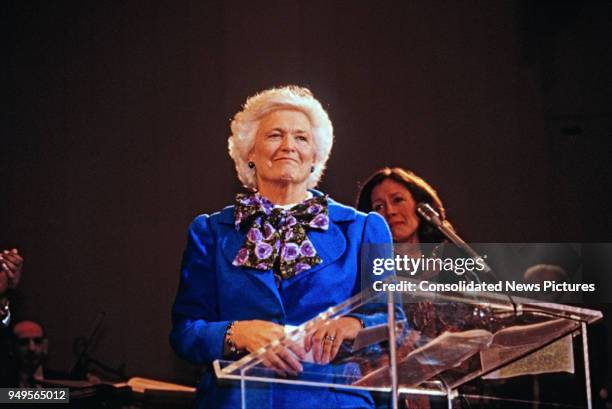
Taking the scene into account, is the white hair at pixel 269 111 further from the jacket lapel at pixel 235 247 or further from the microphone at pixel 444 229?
the microphone at pixel 444 229

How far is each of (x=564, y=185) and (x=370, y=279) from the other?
135cm

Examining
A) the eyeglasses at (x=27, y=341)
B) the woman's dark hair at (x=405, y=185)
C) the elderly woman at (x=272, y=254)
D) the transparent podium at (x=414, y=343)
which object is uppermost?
the woman's dark hair at (x=405, y=185)

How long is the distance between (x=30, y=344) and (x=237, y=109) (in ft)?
4.52

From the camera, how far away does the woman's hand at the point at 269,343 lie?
177cm

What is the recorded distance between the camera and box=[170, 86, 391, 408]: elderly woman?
2303mm

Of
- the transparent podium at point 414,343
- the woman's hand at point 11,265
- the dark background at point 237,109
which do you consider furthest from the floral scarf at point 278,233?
the woman's hand at point 11,265

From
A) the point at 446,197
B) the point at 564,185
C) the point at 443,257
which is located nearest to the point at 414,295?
the point at 443,257

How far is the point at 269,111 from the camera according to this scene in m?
2.79

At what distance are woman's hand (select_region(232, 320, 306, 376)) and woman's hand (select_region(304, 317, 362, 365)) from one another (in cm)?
3

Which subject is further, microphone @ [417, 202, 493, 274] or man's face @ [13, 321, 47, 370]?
man's face @ [13, 321, 47, 370]

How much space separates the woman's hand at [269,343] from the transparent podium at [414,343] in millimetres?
11

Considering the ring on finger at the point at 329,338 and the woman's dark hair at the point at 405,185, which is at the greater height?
the woman's dark hair at the point at 405,185

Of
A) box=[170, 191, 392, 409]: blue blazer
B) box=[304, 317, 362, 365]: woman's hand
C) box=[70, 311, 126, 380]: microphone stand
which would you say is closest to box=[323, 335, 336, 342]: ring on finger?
box=[304, 317, 362, 365]: woman's hand

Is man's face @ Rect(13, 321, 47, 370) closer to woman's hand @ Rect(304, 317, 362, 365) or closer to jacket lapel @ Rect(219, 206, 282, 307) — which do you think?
jacket lapel @ Rect(219, 206, 282, 307)
